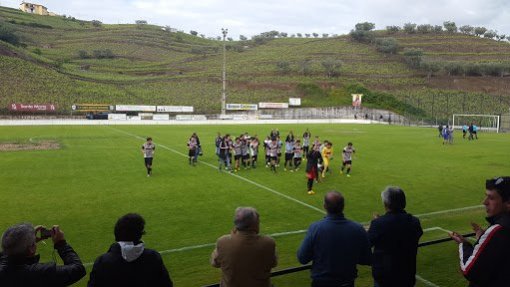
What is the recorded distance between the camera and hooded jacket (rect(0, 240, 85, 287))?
3.61 m

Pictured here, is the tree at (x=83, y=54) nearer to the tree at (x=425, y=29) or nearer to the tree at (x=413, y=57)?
the tree at (x=413, y=57)

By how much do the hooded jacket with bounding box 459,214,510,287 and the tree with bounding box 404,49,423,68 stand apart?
11336 centimetres

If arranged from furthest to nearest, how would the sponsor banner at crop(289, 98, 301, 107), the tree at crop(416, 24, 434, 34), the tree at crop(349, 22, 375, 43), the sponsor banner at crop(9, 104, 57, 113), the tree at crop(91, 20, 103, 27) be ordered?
1. the tree at crop(91, 20, 103, 27)
2. the tree at crop(416, 24, 434, 34)
3. the tree at crop(349, 22, 375, 43)
4. the sponsor banner at crop(289, 98, 301, 107)
5. the sponsor banner at crop(9, 104, 57, 113)

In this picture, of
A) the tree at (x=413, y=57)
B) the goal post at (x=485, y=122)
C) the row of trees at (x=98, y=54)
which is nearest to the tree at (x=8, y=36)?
the row of trees at (x=98, y=54)

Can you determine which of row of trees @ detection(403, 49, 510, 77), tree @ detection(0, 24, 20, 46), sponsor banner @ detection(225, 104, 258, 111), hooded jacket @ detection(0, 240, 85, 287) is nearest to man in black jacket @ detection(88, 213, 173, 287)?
hooded jacket @ detection(0, 240, 85, 287)

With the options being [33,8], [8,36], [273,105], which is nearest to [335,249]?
[273,105]

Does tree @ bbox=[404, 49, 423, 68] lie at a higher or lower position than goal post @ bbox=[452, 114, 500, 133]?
higher

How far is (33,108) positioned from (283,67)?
2497 inches

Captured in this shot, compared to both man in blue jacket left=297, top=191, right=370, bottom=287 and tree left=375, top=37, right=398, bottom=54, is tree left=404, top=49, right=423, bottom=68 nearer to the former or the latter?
tree left=375, top=37, right=398, bottom=54

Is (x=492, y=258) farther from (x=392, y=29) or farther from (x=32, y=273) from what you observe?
(x=392, y=29)

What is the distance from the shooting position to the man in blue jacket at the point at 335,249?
4.65 meters

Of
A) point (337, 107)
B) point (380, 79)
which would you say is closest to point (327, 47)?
point (380, 79)

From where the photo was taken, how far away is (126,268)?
389 centimetres

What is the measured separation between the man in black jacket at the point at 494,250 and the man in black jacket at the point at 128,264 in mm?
2941
